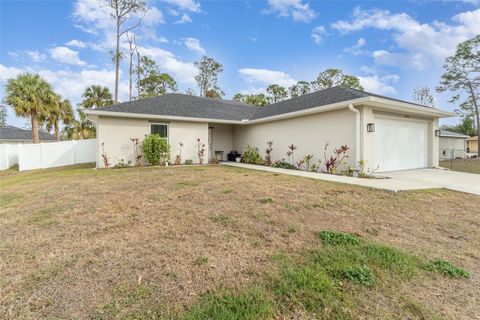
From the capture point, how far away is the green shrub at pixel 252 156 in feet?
42.5

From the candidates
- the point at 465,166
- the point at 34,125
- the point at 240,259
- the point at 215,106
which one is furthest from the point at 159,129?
the point at 465,166

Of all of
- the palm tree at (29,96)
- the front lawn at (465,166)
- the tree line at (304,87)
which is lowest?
the front lawn at (465,166)

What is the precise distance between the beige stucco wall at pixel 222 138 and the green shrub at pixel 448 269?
13056 mm

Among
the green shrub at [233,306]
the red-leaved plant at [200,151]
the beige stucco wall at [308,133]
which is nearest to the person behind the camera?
the green shrub at [233,306]

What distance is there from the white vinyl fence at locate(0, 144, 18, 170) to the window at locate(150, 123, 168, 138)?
400 inches

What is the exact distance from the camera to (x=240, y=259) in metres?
2.52

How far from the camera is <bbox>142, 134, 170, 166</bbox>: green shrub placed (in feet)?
35.9

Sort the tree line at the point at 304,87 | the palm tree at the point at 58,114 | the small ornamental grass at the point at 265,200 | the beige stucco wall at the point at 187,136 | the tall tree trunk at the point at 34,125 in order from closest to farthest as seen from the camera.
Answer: the small ornamental grass at the point at 265,200
the beige stucco wall at the point at 187,136
the tall tree trunk at the point at 34,125
the palm tree at the point at 58,114
the tree line at the point at 304,87

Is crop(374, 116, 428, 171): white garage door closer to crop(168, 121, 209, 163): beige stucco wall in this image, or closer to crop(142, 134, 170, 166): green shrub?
crop(168, 121, 209, 163): beige stucco wall

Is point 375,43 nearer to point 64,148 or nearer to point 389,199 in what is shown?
point 389,199

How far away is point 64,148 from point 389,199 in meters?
17.2

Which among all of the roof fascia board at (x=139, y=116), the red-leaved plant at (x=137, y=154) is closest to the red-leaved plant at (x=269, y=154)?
the roof fascia board at (x=139, y=116)

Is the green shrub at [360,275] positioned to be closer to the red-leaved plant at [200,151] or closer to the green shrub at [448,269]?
the green shrub at [448,269]

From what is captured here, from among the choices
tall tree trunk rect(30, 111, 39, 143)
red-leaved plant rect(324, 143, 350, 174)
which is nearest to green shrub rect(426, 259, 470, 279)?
red-leaved plant rect(324, 143, 350, 174)
